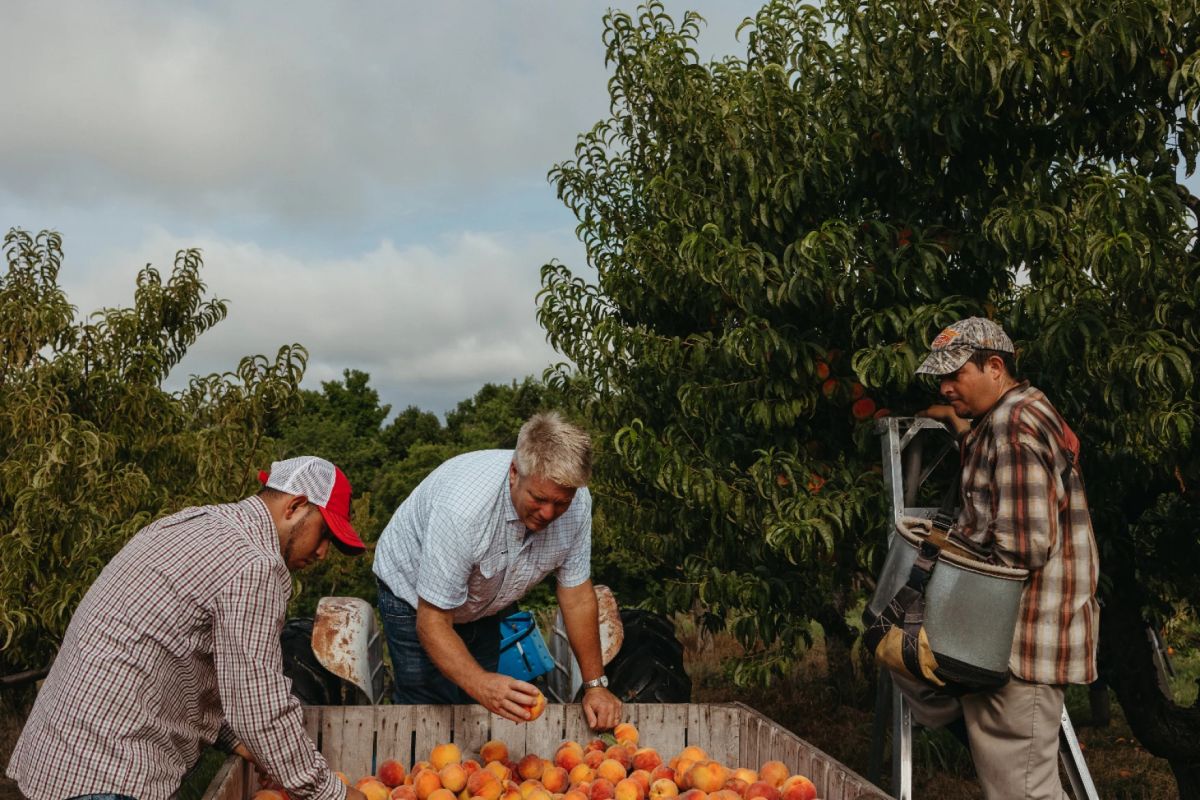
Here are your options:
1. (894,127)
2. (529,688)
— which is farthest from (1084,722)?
(529,688)

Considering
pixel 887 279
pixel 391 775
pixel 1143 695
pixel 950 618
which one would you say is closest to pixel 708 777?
pixel 950 618

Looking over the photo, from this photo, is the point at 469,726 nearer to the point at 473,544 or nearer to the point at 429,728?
the point at 429,728

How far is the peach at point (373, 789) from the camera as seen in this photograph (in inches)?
128

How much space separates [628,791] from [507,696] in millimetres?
466

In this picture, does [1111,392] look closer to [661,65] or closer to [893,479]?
[893,479]

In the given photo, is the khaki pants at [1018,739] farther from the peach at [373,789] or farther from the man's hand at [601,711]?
the peach at [373,789]

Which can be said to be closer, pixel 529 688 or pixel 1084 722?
pixel 529 688

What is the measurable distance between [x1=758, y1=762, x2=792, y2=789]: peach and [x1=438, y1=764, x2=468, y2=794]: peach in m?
0.93

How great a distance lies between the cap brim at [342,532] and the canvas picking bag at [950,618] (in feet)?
6.04

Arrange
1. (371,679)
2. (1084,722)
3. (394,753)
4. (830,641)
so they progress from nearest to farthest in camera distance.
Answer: (394,753)
(371,679)
(1084,722)
(830,641)

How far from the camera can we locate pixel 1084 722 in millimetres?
8336

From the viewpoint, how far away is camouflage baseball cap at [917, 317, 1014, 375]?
3570mm

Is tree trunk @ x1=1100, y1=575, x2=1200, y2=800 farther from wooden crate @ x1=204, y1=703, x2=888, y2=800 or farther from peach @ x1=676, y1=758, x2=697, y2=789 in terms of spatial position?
peach @ x1=676, y1=758, x2=697, y2=789

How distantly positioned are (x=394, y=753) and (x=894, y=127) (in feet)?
11.1
